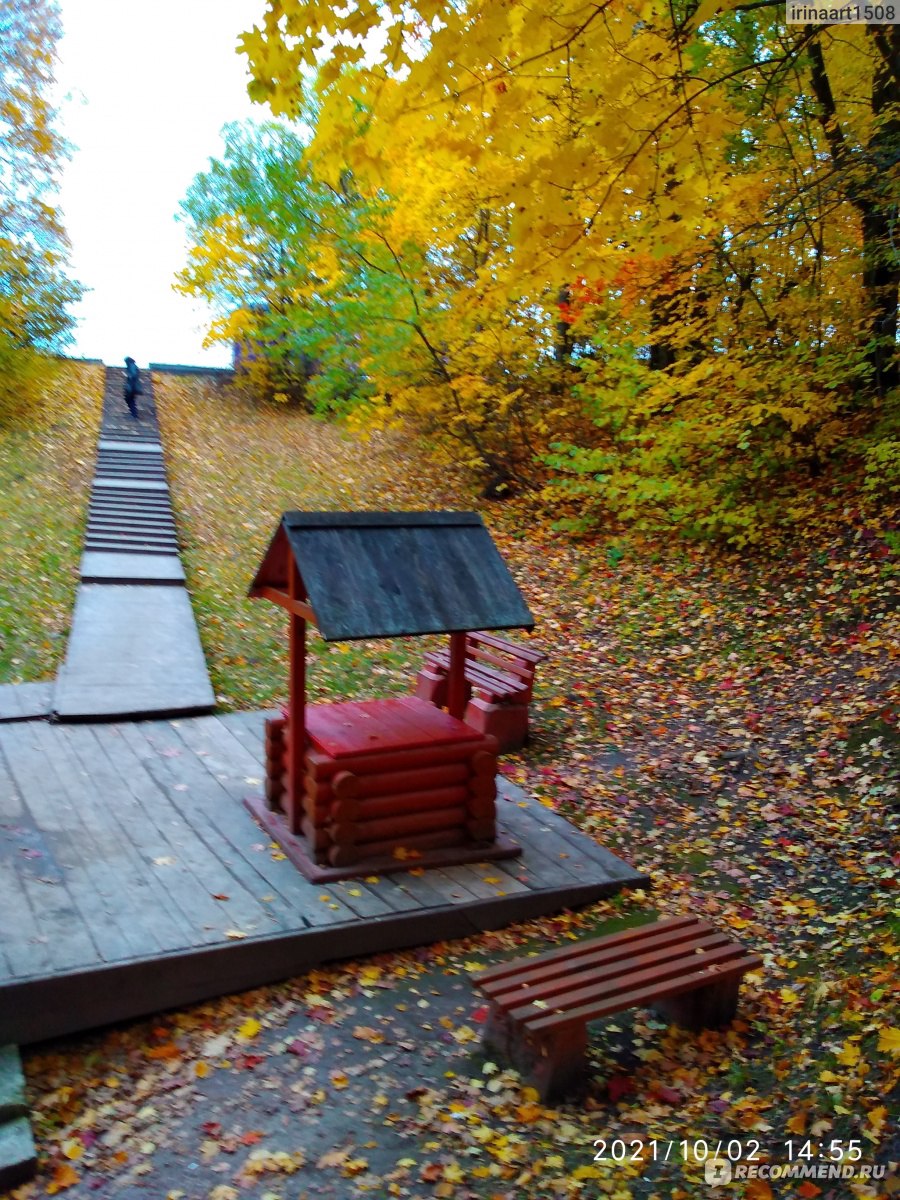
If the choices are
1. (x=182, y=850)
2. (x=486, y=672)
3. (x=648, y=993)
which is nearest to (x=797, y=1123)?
(x=648, y=993)

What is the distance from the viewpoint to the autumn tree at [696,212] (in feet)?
15.6

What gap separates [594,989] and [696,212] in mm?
4030

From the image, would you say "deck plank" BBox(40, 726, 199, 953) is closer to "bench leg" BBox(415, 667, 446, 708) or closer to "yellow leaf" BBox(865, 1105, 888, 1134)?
"bench leg" BBox(415, 667, 446, 708)

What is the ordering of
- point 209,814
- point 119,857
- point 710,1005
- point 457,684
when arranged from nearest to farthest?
1. point 710,1005
2. point 119,857
3. point 209,814
4. point 457,684

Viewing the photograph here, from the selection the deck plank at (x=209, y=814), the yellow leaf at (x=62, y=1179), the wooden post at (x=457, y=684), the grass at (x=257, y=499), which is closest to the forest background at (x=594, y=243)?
the grass at (x=257, y=499)

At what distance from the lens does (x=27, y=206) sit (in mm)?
15305

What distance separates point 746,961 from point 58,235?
1708 cm

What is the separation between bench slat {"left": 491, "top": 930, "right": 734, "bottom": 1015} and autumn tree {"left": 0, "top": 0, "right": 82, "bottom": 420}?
14700 millimetres

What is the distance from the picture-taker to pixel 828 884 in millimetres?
5121

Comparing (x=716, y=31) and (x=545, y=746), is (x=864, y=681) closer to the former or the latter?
(x=545, y=746)

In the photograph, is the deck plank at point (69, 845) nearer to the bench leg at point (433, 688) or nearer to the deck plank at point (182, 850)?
the deck plank at point (182, 850)

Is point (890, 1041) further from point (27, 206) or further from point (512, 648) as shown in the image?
point (27, 206)

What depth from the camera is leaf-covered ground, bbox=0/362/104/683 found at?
8281 mm

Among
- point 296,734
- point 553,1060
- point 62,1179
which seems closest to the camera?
point 62,1179
